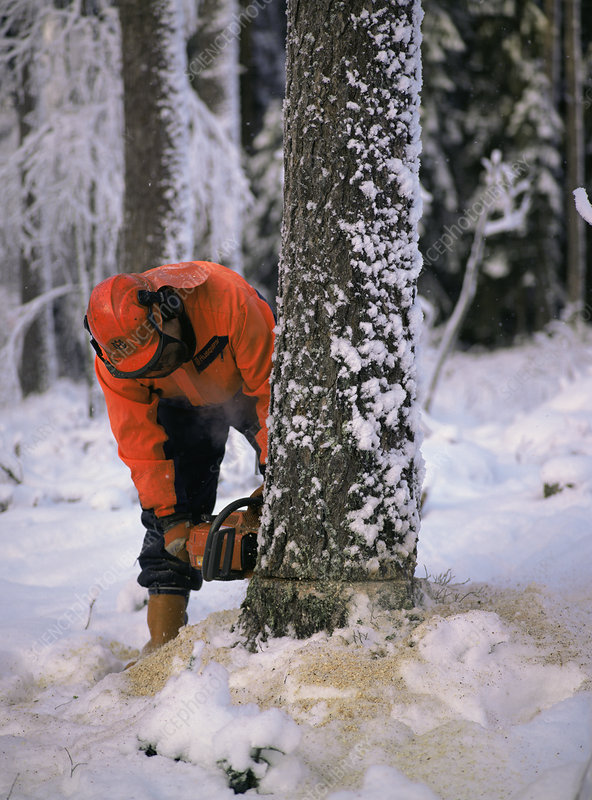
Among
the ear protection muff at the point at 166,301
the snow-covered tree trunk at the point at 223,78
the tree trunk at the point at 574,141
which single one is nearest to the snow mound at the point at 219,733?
the ear protection muff at the point at 166,301

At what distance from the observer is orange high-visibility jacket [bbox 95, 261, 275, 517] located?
8.52 ft

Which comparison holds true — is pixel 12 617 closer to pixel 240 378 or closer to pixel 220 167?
pixel 240 378

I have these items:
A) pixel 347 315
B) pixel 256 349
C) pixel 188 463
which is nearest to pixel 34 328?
pixel 188 463

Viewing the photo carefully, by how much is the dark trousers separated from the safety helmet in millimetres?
548

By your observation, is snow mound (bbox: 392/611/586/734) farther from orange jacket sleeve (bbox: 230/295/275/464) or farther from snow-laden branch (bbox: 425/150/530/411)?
snow-laden branch (bbox: 425/150/530/411)

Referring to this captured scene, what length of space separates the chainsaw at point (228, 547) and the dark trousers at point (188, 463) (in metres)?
0.33

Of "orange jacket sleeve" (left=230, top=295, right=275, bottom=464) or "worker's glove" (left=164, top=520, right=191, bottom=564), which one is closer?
"orange jacket sleeve" (left=230, top=295, right=275, bottom=464)

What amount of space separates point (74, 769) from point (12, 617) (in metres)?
1.74

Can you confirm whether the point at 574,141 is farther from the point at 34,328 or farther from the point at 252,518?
the point at 252,518

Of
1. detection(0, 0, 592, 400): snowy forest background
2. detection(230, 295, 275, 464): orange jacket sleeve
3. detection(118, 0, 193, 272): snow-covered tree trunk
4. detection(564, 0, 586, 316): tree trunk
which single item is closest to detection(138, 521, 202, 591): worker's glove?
detection(230, 295, 275, 464): orange jacket sleeve

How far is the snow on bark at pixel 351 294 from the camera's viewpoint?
2080mm

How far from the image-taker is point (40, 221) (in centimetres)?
970

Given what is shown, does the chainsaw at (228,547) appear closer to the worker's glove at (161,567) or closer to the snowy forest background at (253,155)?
the worker's glove at (161,567)

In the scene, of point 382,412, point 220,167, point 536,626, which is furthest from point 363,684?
point 220,167
